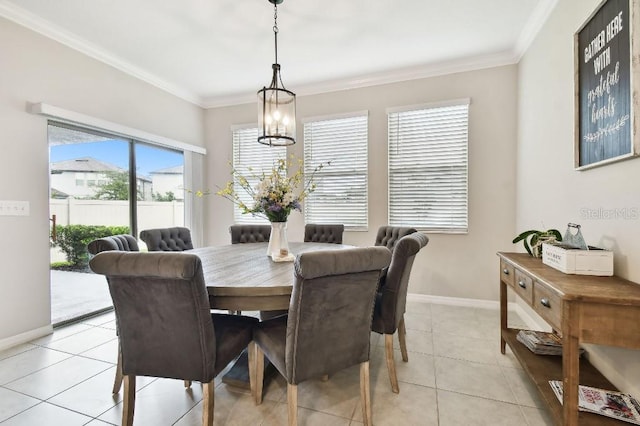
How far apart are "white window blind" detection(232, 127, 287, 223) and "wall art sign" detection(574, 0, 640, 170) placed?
349 centimetres

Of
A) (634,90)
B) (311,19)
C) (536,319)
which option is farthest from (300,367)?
(311,19)

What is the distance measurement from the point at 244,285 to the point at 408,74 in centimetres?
337

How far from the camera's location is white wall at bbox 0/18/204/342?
8.51 feet

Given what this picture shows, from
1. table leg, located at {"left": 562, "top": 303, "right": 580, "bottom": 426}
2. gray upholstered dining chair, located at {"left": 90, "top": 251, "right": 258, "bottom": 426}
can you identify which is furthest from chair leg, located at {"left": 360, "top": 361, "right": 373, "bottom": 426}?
table leg, located at {"left": 562, "top": 303, "right": 580, "bottom": 426}

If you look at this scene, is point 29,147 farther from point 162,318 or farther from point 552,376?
point 552,376

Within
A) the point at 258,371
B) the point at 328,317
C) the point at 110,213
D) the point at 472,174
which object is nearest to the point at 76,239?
the point at 110,213

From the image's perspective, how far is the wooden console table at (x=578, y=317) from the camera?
1227 mm

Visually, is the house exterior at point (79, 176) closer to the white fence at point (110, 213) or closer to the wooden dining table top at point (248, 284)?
the white fence at point (110, 213)

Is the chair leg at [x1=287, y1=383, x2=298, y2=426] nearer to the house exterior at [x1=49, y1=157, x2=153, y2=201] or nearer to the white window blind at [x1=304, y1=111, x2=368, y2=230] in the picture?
the white window blind at [x1=304, y1=111, x2=368, y2=230]

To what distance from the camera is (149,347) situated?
1.43 metres

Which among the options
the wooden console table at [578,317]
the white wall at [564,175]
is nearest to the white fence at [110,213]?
the wooden console table at [578,317]

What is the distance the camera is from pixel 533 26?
280 centimetres

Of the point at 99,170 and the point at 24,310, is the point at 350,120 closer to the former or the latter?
the point at 99,170

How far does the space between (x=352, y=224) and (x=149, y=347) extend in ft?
9.77
